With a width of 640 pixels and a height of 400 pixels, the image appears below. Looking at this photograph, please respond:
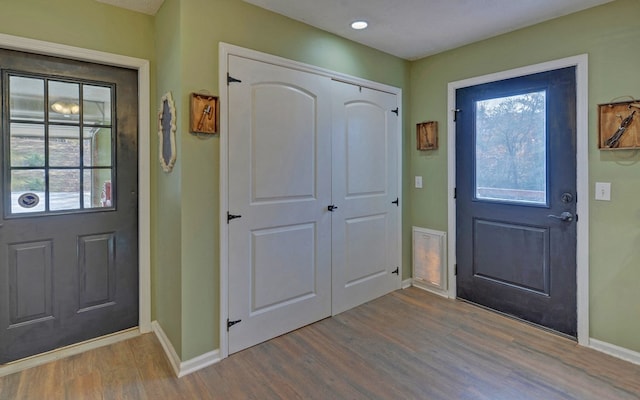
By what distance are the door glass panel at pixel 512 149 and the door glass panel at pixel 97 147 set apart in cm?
311

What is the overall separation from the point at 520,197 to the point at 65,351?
368 centimetres

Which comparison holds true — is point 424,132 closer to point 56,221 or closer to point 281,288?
point 281,288

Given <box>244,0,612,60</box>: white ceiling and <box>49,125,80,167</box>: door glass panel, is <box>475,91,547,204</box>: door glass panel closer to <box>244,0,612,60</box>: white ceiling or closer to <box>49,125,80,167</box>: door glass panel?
<box>244,0,612,60</box>: white ceiling

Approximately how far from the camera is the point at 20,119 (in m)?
2.14

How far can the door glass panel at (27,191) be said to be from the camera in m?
2.14

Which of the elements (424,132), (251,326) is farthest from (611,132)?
(251,326)

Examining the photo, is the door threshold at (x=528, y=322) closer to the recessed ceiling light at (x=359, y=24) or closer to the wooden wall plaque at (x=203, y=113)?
the recessed ceiling light at (x=359, y=24)

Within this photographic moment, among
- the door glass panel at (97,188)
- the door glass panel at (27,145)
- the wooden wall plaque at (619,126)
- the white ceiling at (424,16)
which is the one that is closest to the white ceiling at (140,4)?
the white ceiling at (424,16)

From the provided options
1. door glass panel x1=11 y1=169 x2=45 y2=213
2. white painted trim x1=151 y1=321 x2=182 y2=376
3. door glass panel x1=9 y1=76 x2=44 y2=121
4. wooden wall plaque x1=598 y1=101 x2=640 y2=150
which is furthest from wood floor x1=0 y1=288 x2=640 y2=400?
door glass panel x1=9 y1=76 x2=44 y2=121

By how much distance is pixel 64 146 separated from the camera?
229 centimetres

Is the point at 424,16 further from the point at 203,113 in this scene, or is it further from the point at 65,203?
the point at 65,203

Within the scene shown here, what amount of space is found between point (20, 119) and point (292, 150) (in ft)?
5.87

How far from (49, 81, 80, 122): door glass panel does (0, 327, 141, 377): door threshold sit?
5.24ft

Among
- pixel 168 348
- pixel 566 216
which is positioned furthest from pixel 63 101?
pixel 566 216
